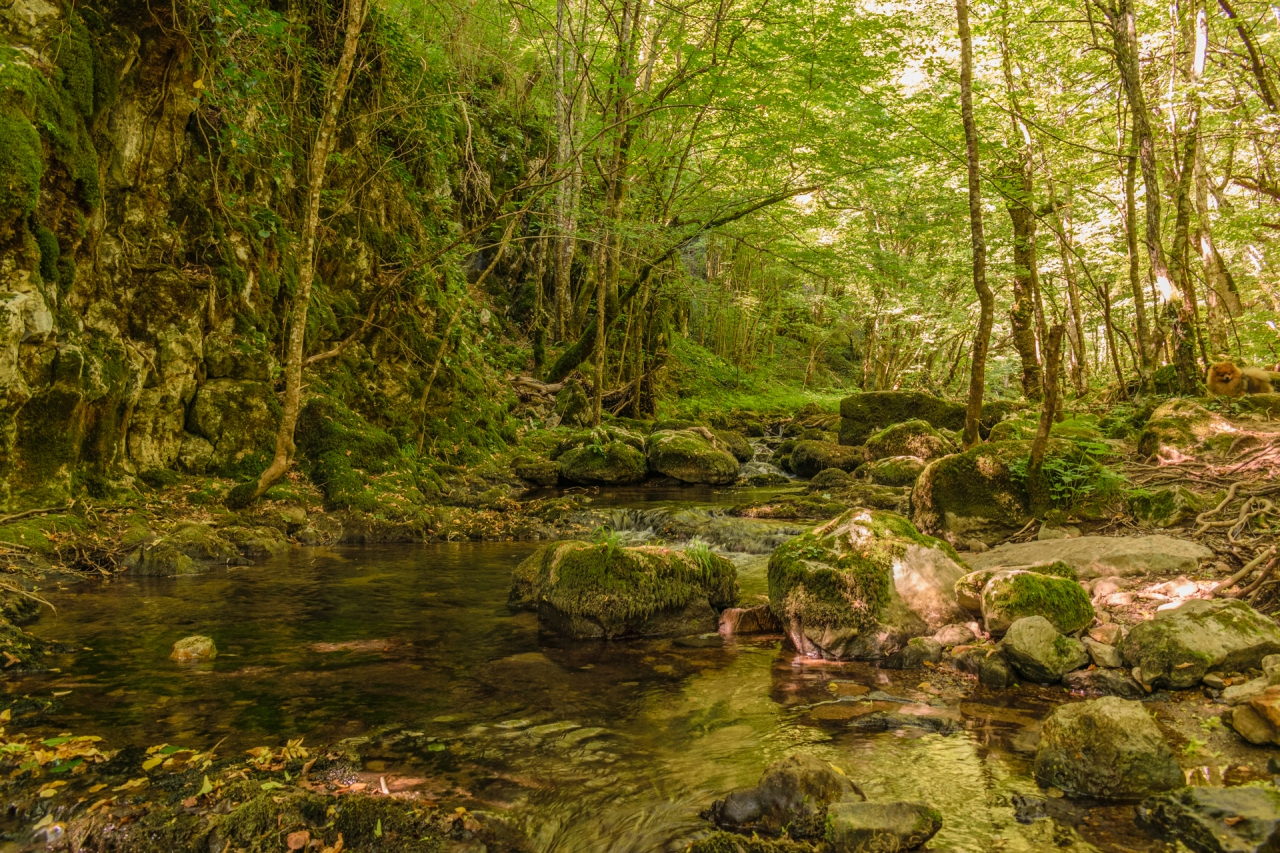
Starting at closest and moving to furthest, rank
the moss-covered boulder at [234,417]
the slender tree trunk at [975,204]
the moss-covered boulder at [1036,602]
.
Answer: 1. the moss-covered boulder at [1036,602]
2. the slender tree trunk at [975,204]
3. the moss-covered boulder at [234,417]

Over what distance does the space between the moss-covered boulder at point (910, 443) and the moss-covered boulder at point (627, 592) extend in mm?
10183

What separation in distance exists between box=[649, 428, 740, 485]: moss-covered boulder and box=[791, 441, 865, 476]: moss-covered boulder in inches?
78.5

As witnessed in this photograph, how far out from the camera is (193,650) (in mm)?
5137

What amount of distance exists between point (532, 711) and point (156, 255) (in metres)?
8.46

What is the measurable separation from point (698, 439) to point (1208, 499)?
1010cm

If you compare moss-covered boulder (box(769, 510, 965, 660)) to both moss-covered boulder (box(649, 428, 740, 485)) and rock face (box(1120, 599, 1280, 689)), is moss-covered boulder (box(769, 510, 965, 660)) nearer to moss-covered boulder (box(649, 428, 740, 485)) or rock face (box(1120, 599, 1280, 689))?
rock face (box(1120, 599, 1280, 689))

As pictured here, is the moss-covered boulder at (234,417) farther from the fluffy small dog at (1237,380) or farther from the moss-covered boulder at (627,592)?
the fluffy small dog at (1237,380)

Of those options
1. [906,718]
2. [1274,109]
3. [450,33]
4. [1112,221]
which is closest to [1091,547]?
[906,718]

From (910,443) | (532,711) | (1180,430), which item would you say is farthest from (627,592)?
(910,443)

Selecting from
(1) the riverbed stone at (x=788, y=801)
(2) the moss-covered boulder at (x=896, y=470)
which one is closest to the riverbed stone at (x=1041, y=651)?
(1) the riverbed stone at (x=788, y=801)

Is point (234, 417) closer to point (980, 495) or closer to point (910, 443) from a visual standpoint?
point (980, 495)

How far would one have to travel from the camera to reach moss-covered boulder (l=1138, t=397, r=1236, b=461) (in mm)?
8484

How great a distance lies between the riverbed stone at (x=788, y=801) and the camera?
3.09 meters

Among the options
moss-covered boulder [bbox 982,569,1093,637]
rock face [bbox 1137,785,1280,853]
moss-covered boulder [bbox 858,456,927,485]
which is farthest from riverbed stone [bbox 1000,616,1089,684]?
moss-covered boulder [bbox 858,456,927,485]
